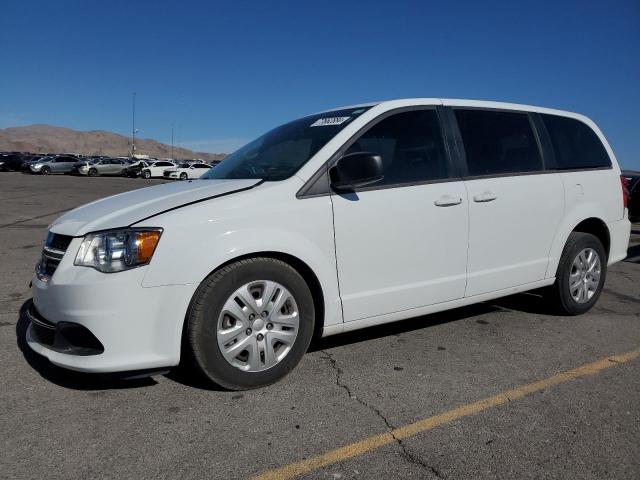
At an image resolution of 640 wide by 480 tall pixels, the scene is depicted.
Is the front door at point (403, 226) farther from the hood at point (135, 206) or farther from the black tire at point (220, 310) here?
the hood at point (135, 206)

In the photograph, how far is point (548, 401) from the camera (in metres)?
3.02

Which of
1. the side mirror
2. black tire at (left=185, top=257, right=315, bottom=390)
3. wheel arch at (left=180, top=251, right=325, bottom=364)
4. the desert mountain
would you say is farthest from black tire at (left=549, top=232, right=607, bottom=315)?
the desert mountain

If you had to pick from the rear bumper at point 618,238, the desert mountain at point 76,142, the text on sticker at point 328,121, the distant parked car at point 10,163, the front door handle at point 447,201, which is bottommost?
the rear bumper at point 618,238

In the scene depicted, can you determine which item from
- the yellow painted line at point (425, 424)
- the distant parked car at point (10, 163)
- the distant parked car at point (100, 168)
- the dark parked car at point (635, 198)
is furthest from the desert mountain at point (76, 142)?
the yellow painted line at point (425, 424)

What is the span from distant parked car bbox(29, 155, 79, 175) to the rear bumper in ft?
144

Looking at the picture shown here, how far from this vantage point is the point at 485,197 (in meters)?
3.90

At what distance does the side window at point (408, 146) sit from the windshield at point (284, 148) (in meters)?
0.21

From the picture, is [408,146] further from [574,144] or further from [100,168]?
[100,168]

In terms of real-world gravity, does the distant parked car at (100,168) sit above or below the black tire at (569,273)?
above

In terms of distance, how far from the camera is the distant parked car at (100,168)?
43125 mm

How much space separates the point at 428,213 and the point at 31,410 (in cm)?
266

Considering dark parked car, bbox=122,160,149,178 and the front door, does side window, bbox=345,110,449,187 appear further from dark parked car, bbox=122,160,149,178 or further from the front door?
dark parked car, bbox=122,160,149,178

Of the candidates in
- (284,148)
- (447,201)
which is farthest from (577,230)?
(284,148)

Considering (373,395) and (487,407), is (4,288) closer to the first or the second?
(373,395)
